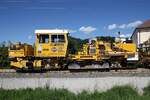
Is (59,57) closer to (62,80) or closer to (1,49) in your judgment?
(62,80)

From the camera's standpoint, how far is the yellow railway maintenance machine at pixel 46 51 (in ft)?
77.3

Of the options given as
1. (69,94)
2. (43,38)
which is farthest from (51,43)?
(69,94)

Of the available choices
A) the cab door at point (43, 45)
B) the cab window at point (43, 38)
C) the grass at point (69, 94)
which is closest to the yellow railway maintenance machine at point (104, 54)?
the cab door at point (43, 45)

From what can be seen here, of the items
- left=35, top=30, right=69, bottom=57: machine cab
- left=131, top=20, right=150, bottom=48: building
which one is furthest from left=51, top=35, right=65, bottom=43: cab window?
left=131, top=20, right=150, bottom=48: building

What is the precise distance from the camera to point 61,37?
23.8 metres

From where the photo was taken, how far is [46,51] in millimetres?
23609

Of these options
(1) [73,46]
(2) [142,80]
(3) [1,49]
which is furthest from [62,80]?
(3) [1,49]

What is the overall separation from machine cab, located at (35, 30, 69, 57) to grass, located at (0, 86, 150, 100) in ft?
31.5

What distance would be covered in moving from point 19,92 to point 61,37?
1048 centimetres

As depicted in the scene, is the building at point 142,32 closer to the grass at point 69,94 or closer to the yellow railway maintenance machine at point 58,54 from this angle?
the yellow railway maintenance machine at point 58,54

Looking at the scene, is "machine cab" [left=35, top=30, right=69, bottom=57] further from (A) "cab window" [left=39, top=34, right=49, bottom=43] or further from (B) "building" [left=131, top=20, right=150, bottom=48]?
(B) "building" [left=131, top=20, right=150, bottom=48]

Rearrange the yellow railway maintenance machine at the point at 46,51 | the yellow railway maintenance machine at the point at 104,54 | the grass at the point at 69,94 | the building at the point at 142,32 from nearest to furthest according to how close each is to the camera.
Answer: the grass at the point at 69,94 → the yellow railway maintenance machine at the point at 46,51 → the yellow railway maintenance machine at the point at 104,54 → the building at the point at 142,32

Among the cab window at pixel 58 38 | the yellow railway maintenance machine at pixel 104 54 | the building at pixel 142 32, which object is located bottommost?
the yellow railway maintenance machine at pixel 104 54

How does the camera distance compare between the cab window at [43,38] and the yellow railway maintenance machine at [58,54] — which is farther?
the cab window at [43,38]
